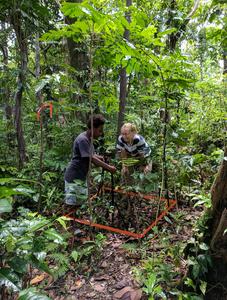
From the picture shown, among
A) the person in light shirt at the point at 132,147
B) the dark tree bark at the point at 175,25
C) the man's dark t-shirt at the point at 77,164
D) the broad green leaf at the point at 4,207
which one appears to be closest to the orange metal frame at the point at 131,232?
the person in light shirt at the point at 132,147

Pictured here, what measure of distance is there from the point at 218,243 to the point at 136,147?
2.08 m

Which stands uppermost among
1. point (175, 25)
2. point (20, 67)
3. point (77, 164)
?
point (175, 25)

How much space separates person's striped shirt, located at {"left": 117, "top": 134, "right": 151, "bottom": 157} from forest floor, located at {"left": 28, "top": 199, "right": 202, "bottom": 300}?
1.04 meters

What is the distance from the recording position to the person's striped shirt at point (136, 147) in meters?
4.00

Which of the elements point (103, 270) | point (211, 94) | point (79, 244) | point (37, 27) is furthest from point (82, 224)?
point (211, 94)

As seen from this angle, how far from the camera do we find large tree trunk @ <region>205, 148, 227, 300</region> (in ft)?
7.82

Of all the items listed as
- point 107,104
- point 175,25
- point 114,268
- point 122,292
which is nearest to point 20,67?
point 107,104

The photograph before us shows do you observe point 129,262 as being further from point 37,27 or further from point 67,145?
point 37,27

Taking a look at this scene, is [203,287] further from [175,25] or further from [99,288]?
[175,25]

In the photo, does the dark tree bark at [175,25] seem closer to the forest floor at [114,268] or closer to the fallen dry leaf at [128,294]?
the forest floor at [114,268]

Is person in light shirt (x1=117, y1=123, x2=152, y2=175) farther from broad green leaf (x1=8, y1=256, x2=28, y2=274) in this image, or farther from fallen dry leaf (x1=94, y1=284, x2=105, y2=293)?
broad green leaf (x1=8, y1=256, x2=28, y2=274)

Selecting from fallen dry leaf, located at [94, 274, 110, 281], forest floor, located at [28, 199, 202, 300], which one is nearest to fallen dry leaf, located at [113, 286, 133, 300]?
forest floor, located at [28, 199, 202, 300]

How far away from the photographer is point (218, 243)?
2.39 metres

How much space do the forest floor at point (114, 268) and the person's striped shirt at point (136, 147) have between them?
1044 mm
